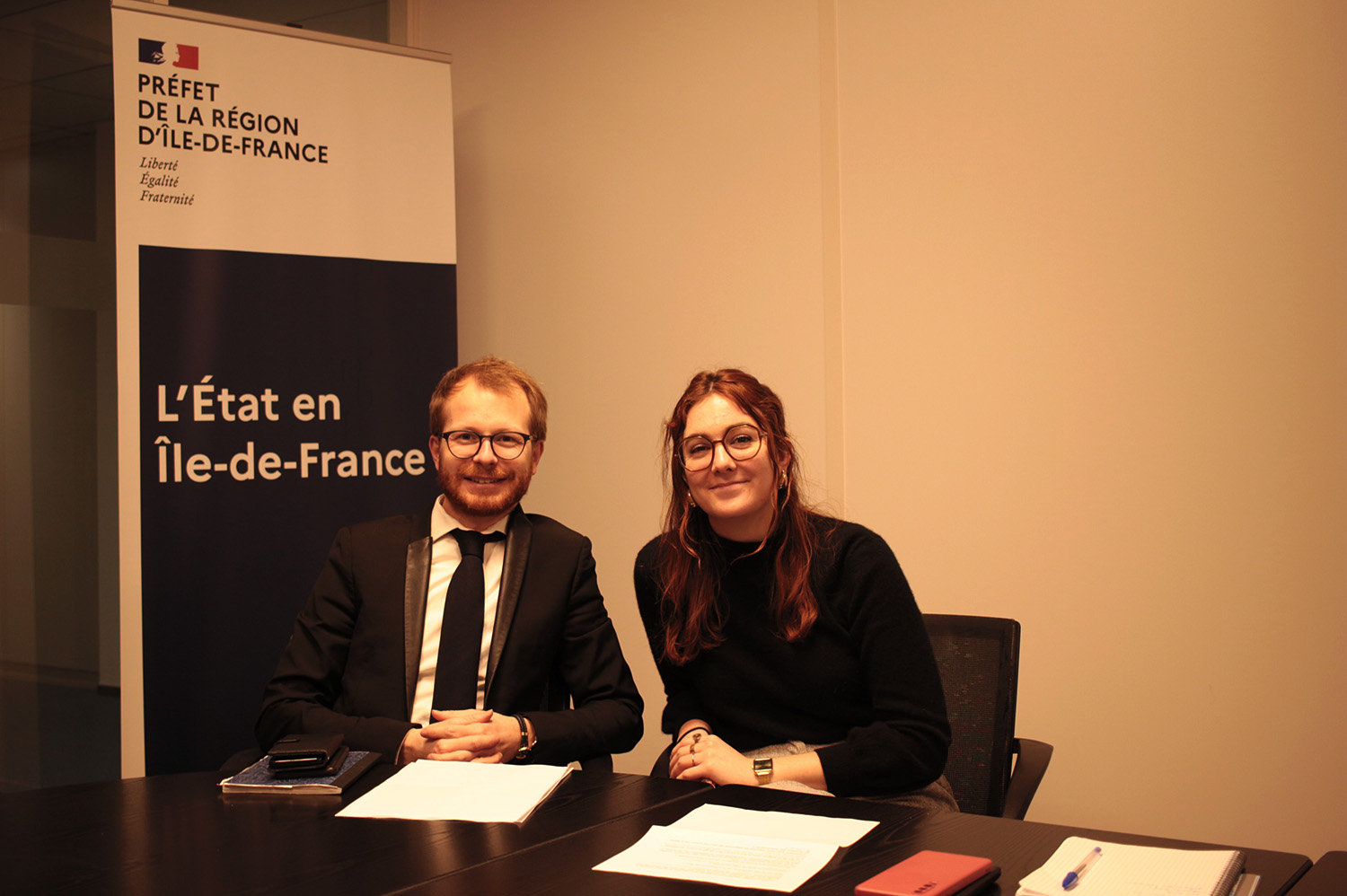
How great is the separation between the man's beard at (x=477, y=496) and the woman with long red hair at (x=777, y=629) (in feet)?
1.16

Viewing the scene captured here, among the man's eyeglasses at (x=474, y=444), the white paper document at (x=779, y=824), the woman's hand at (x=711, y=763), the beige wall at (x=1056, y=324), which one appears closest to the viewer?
the white paper document at (x=779, y=824)

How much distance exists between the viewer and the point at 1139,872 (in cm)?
119

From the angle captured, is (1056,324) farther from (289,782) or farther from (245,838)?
(245,838)

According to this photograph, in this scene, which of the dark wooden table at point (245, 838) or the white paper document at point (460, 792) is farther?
the white paper document at point (460, 792)

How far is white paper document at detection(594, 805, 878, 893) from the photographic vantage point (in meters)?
1.25

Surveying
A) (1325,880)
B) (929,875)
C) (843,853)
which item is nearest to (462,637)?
(843,853)

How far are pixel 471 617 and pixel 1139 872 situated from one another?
1.40 metres

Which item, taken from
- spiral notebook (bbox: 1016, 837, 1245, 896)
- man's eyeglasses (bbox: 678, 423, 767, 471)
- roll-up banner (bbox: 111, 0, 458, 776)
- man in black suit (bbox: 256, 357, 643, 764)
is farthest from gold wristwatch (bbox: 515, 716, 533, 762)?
roll-up banner (bbox: 111, 0, 458, 776)

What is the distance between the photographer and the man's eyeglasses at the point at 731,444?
6.88 ft

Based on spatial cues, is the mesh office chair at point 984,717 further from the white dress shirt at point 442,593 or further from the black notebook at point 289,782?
the black notebook at point 289,782

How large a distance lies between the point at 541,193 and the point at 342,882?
3.35m

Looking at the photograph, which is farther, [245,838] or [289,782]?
[289,782]

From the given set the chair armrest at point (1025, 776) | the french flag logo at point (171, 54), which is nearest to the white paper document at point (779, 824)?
the chair armrest at point (1025, 776)

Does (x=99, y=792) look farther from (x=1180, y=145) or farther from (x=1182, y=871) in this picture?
(x=1180, y=145)
